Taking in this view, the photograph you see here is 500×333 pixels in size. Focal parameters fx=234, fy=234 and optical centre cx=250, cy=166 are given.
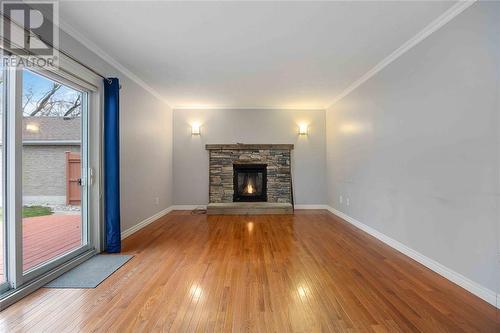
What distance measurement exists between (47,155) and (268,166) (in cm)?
414

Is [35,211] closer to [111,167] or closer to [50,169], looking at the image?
[50,169]

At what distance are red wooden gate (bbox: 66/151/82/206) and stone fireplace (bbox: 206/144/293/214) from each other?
302 cm

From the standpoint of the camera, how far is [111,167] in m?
2.97

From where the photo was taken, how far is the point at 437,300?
1.90 m

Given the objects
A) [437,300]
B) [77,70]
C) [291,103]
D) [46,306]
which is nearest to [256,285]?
[437,300]

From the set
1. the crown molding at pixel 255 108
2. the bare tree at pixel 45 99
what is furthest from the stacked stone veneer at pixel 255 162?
the bare tree at pixel 45 99

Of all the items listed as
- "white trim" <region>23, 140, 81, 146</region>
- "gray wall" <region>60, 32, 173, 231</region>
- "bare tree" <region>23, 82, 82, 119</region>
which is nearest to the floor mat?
"gray wall" <region>60, 32, 173, 231</region>

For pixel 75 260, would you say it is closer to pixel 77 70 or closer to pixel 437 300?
pixel 77 70

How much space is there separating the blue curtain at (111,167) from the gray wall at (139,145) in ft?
1.20

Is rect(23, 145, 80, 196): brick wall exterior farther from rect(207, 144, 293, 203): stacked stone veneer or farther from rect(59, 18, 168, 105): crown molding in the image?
rect(207, 144, 293, 203): stacked stone veneer

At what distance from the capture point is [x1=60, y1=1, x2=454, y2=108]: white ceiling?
2.11 metres

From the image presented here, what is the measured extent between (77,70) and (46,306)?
2.27 metres

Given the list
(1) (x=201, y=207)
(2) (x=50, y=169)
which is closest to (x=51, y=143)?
(2) (x=50, y=169)

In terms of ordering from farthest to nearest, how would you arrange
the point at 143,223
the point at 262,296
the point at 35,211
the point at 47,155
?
the point at 143,223 → the point at 47,155 → the point at 35,211 → the point at 262,296
